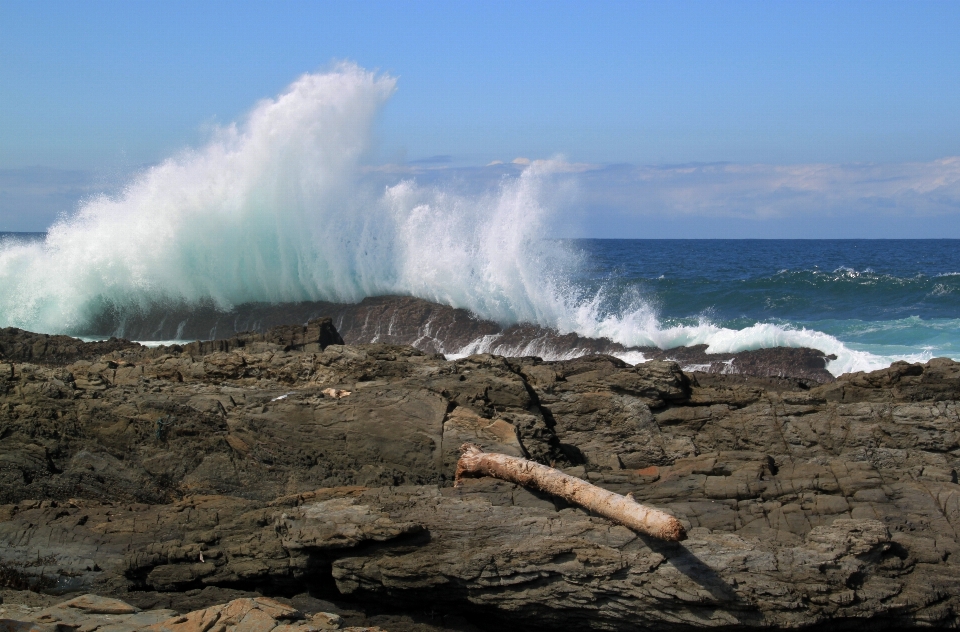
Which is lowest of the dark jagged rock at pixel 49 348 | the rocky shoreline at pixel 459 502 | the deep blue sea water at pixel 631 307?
the rocky shoreline at pixel 459 502

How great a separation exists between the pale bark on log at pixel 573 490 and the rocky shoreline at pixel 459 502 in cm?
13

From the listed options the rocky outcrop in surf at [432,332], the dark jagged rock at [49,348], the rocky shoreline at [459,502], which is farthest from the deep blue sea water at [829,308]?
the dark jagged rock at [49,348]

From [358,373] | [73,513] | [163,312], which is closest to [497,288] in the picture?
[163,312]

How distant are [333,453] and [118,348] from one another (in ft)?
24.1

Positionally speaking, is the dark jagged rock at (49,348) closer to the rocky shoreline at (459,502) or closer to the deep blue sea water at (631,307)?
the rocky shoreline at (459,502)

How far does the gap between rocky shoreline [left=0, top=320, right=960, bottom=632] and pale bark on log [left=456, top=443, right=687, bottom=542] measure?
0.13 meters

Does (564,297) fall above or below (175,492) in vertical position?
above

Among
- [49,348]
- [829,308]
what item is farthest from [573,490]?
[829,308]

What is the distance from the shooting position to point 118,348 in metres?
14.2

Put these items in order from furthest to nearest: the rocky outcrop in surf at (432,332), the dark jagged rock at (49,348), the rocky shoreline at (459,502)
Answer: the rocky outcrop in surf at (432,332) → the dark jagged rock at (49,348) → the rocky shoreline at (459,502)

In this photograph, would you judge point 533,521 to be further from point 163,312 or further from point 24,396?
point 163,312

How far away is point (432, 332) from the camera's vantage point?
21094 millimetres

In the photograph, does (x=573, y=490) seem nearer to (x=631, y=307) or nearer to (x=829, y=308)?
(x=631, y=307)

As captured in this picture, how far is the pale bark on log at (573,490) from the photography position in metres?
5.71
